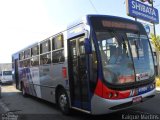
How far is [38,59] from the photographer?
13.2 m

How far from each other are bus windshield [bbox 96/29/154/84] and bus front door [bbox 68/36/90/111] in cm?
68

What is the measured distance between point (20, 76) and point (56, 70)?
7.51m

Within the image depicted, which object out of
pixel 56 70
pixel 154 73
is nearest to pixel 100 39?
pixel 154 73

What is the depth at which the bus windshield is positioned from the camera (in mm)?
7955

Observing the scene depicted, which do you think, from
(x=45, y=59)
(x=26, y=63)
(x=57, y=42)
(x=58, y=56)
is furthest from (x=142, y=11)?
(x=58, y=56)

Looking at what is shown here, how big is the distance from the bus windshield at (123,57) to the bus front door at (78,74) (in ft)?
2.23

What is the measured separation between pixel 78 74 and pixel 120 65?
1453mm

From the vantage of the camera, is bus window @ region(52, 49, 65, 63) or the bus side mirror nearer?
the bus side mirror

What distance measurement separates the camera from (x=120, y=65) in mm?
8125

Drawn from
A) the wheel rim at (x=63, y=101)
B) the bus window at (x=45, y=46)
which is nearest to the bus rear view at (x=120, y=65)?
the wheel rim at (x=63, y=101)

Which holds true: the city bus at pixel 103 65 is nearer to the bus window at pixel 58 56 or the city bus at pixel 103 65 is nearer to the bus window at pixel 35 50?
the bus window at pixel 58 56

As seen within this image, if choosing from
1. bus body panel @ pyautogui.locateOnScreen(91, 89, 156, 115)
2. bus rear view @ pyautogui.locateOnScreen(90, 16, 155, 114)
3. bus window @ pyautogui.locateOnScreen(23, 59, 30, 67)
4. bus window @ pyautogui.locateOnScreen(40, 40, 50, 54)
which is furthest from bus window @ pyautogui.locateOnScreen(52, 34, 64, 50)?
bus window @ pyautogui.locateOnScreen(23, 59, 30, 67)

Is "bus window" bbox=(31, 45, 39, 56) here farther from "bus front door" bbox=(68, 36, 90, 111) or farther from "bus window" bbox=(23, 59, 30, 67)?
"bus front door" bbox=(68, 36, 90, 111)

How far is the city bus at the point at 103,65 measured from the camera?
7828mm
